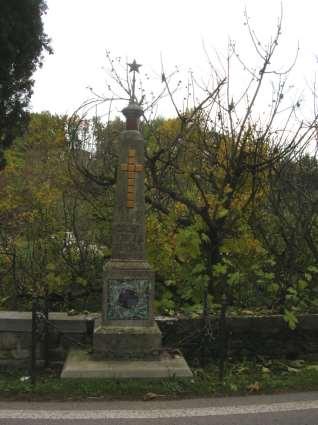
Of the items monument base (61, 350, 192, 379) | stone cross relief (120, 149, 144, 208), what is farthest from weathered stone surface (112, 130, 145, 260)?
monument base (61, 350, 192, 379)

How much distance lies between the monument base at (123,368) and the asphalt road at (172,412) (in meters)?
0.61

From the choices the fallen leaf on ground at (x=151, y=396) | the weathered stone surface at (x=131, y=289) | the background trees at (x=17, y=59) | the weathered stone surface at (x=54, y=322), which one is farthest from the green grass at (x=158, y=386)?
the background trees at (x=17, y=59)

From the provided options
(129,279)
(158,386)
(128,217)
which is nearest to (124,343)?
(129,279)

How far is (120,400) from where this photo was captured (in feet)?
18.5

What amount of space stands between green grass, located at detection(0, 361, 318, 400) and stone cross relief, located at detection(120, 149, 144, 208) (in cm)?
221

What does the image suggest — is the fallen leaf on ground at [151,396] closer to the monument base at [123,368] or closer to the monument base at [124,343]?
the monument base at [123,368]

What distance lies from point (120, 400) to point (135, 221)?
90.7 inches

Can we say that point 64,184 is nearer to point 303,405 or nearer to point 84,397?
point 84,397

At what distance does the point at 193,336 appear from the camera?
732cm

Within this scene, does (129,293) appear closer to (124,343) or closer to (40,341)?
(124,343)

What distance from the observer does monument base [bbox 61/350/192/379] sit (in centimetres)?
619

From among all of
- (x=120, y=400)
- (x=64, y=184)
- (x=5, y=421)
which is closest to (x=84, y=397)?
(x=120, y=400)

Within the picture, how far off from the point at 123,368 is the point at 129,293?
1.00 metres

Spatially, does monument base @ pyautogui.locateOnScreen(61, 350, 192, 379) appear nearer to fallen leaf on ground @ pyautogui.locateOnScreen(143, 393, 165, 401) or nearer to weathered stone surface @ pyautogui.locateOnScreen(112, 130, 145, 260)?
fallen leaf on ground @ pyautogui.locateOnScreen(143, 393, 165, 401)
